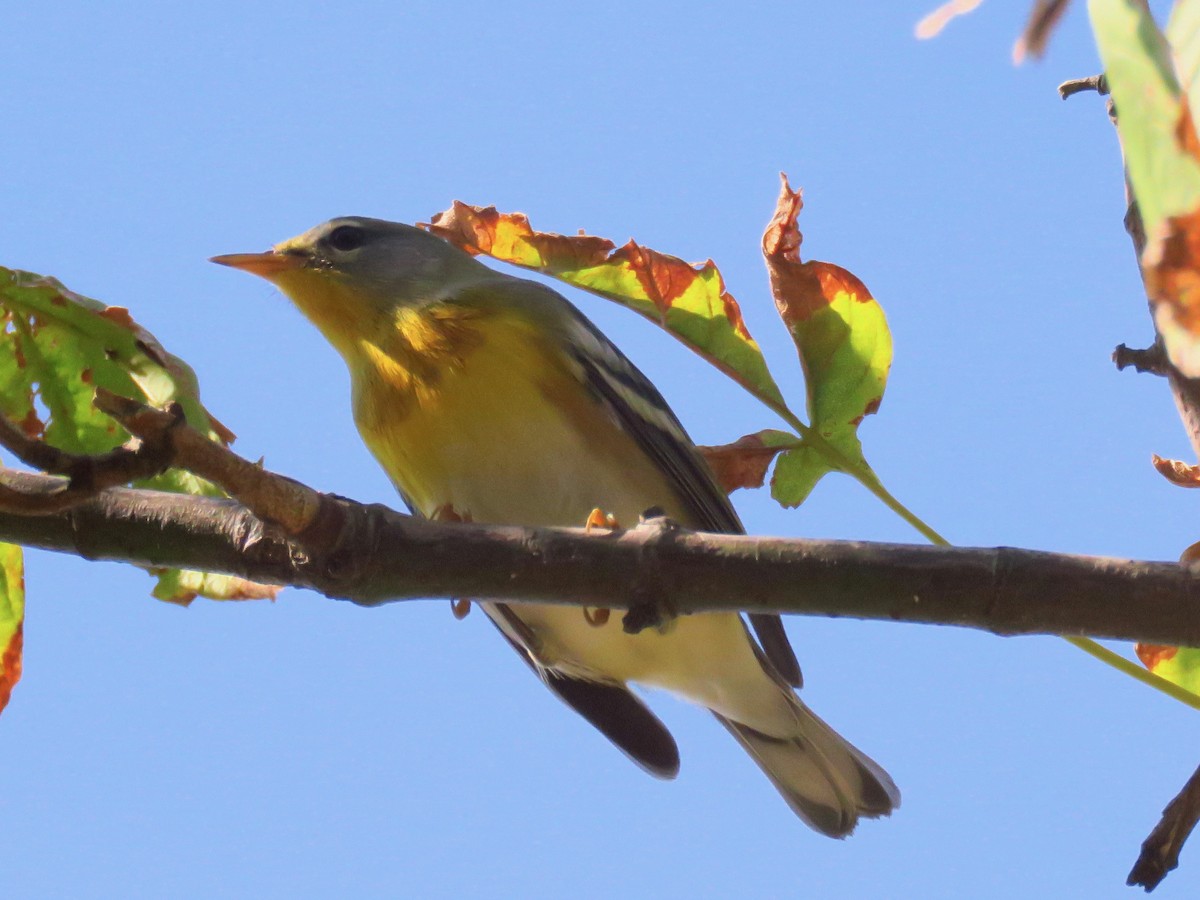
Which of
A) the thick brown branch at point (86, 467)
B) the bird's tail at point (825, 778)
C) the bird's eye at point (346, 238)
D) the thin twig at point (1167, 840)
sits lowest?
the thin twig at point (1167, 840)

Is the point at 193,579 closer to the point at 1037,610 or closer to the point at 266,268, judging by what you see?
the point at 1037,610

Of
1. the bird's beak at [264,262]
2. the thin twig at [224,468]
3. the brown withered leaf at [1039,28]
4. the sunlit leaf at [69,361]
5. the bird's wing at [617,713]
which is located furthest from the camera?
the bird's beak at [264,262]

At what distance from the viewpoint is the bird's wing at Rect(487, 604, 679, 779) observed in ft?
15.0

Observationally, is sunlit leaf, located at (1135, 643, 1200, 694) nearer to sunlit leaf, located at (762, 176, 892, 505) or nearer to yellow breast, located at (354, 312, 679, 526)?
sunlit leaf, located at (762, 176, 892, 505)

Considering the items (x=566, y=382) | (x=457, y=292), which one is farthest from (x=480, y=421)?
(x=457, y=292)

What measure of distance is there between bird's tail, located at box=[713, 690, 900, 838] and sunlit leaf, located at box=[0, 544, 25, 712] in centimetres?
300

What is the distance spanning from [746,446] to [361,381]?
206cm

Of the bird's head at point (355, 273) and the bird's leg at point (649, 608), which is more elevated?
the bird's head at point (355, 273)

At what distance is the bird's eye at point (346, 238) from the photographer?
5312 mm

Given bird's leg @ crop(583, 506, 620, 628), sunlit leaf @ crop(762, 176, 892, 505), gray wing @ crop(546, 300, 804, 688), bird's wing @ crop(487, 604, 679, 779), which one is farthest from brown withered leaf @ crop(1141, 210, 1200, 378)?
bird's wing @ crop(487, 604, 679, 779)

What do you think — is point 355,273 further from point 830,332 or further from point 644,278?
point 830,332

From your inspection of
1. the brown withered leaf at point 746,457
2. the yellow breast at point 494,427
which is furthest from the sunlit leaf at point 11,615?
the yellow breast at point 494,427

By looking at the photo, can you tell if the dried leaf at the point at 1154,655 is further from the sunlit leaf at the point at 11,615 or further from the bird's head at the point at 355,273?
the bird's head at the point at 355,273

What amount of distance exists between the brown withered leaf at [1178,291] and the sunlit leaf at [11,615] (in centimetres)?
230
